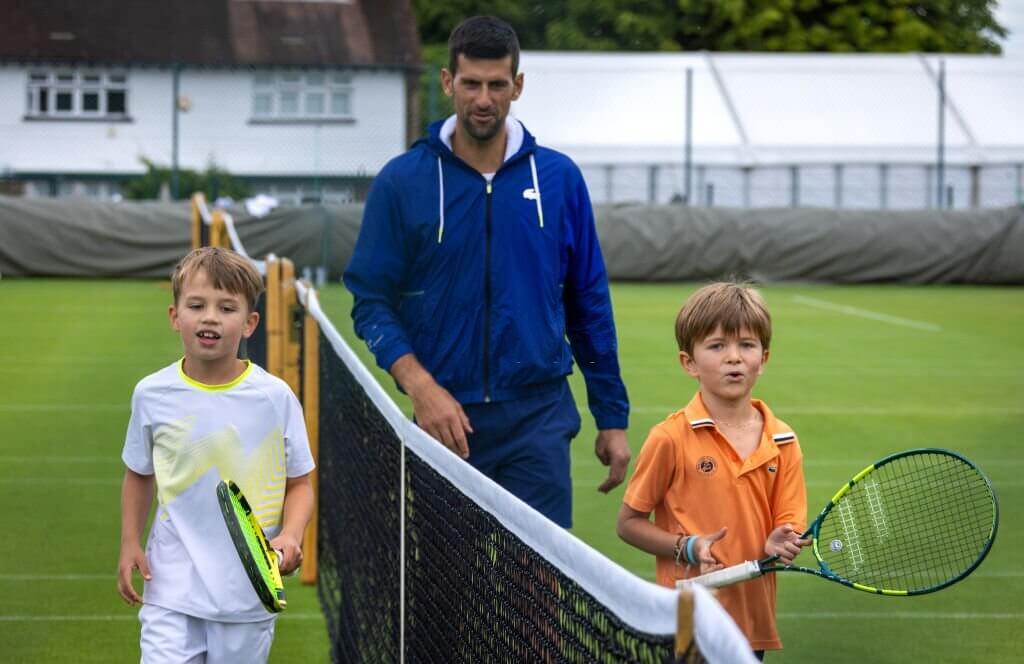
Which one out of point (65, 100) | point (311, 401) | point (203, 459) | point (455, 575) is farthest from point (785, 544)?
point (65, 100)

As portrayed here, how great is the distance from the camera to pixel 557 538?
282cm

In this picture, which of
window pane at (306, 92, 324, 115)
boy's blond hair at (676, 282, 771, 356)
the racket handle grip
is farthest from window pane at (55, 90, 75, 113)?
the racket handle grip

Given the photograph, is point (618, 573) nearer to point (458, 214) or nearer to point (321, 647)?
point (458, 214)

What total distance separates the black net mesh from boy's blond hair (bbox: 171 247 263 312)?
1.97 feet

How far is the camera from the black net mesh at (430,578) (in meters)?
2.87

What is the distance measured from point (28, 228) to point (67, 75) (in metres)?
21.0

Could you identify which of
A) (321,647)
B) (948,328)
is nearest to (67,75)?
(948,328)

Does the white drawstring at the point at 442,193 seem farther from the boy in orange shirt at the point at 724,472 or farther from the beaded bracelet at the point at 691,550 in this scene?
the beaded bracelet at the point at 691,550

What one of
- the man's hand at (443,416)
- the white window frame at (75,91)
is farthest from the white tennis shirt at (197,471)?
the white window frame at (75,91)

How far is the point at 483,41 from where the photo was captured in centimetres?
526

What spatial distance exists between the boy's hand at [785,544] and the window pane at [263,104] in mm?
43651

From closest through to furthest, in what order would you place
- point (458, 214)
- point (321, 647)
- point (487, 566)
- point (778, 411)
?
point (487, 566)
point (458, 214)
point (321, 647)
point (778, 411)

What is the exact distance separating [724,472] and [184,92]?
44.0m

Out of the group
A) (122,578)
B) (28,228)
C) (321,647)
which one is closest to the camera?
(122,578)
